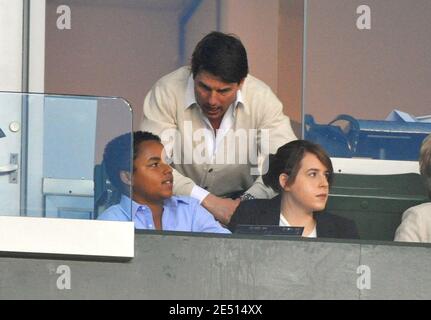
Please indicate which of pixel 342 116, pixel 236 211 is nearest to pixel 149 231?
A: pixel 236 211

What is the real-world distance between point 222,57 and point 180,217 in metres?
1.12

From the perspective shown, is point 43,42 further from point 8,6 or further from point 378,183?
point 378,183

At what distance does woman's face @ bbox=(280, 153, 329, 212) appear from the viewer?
48.3ft

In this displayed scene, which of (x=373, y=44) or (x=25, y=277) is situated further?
(x=373, y=44)

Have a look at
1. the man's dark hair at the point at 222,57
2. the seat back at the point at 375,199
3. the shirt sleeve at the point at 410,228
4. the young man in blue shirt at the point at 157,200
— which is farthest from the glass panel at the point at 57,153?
the shirt sleeve at the point at 410,228

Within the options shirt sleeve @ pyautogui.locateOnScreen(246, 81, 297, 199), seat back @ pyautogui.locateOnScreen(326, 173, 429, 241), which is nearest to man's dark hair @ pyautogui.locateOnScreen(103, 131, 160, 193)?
shirt sleeve @ pyautogui.locateOnScreen(246, 81, 297, 199)

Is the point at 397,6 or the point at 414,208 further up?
the point at 397,6

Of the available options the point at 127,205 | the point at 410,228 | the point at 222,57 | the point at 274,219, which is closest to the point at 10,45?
the point at 222,57

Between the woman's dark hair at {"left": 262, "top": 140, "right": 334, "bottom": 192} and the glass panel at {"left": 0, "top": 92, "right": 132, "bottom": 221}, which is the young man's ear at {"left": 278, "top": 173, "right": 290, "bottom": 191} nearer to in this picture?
the woman's dark hair at {"left": 262, "top": 140, "right": 334, "bottom": 192}

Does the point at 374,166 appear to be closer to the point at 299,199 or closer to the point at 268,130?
the point at 299,199

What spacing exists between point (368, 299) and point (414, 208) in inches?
30.5

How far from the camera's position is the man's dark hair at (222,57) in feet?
48.5

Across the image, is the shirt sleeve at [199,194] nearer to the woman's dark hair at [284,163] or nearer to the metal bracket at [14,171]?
the woman's dark hair at [284,163]

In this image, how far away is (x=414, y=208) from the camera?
48.7ft
